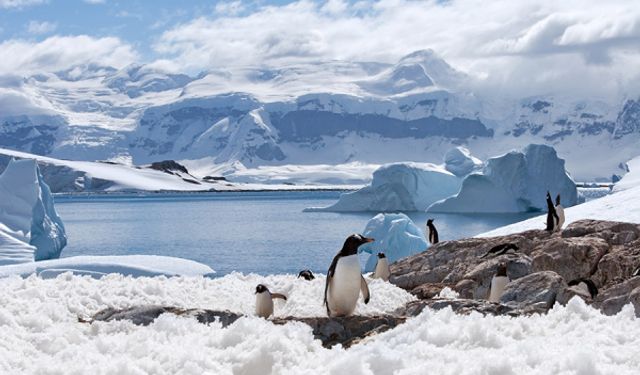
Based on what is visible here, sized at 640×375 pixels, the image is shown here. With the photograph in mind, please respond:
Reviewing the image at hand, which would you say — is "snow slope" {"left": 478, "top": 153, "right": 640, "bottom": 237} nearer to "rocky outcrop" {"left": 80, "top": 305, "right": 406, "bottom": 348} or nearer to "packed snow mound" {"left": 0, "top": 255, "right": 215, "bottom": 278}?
"packed snow mound" {"left": 0, "top": 255, "right": 215, "bottom": 278}

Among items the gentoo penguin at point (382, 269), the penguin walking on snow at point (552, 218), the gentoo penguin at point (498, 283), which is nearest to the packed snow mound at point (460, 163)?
the penguin walking on snow at point (552, 218)

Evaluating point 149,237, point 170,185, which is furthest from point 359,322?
Answer: point 170,185

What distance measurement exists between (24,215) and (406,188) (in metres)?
45.1

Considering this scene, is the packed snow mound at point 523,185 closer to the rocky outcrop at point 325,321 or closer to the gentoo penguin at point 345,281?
the gentoo penguin at point 345,281

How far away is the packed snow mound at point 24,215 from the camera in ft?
100

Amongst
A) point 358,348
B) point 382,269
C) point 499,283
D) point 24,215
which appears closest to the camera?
point 358,348

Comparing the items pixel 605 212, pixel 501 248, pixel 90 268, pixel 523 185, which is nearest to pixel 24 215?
pixel 90 268

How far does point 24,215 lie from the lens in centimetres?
3444

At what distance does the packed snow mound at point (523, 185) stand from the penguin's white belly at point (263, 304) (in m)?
55.9

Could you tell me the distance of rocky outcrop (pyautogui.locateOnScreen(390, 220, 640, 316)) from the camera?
9.41 meters

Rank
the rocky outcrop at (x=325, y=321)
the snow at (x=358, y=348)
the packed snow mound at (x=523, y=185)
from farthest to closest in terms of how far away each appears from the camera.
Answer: the packed snow mound at (x=523, y=185) < the rocky outcrop at (x=325, y=321) < the snow at (x=358, y=348)

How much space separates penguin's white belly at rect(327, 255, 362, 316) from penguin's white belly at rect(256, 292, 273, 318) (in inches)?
66.4

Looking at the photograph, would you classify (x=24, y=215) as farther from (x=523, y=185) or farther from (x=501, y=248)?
(x=523, y=185)

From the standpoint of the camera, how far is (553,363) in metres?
5.30
